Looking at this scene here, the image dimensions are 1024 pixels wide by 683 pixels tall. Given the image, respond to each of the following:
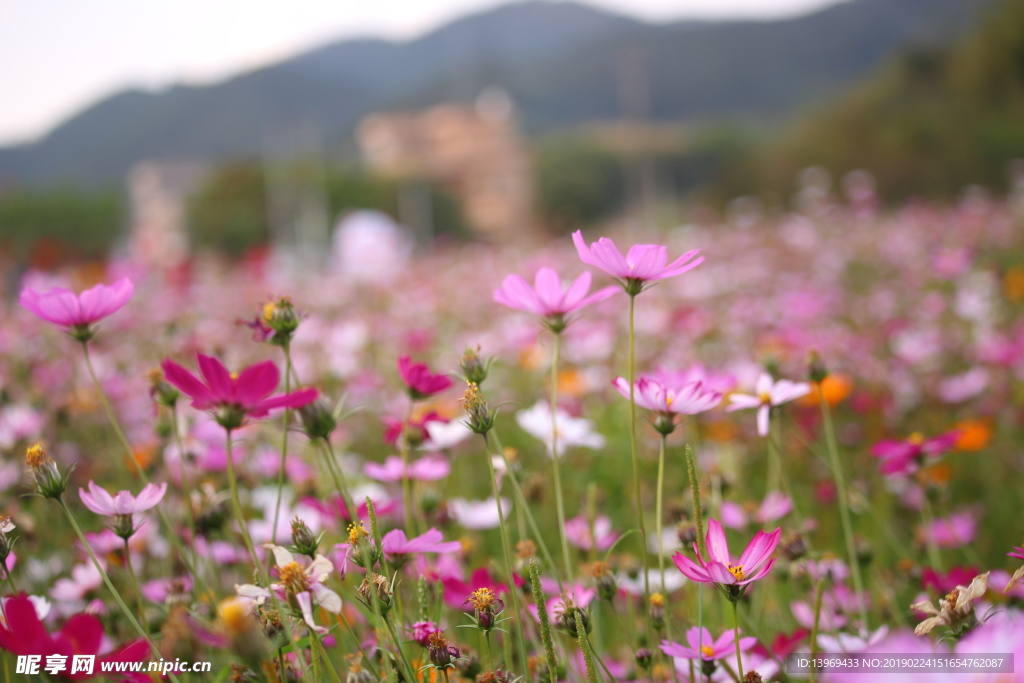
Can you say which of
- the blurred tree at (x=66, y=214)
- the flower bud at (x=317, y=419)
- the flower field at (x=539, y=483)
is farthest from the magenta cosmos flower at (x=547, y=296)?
the blurred tree at (x=66, y=214)

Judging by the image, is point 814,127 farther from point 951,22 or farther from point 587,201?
point 587,201

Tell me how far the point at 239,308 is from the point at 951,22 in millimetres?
17254

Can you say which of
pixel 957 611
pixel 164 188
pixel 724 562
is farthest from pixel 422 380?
pixel 164 188

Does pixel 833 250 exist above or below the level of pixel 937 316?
below

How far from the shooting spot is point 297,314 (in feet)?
1.75

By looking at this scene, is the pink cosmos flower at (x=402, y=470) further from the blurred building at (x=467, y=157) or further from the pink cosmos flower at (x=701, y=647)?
the blurred building at (x=467, y=157)

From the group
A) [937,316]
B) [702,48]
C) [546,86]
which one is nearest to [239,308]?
[937,316]

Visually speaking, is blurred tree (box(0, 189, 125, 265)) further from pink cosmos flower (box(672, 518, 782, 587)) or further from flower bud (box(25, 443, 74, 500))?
pink cosmos flower (box(672, 518, 782, 587))

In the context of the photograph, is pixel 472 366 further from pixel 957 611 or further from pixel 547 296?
pixel 957 611

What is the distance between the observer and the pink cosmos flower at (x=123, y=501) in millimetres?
494

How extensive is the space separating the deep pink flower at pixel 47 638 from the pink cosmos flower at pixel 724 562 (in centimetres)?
33

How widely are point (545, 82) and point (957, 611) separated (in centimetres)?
4757

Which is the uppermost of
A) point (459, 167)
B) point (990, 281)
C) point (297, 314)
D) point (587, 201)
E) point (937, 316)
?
point (297, 314)

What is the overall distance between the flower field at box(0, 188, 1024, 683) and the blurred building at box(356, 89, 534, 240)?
10672mm
